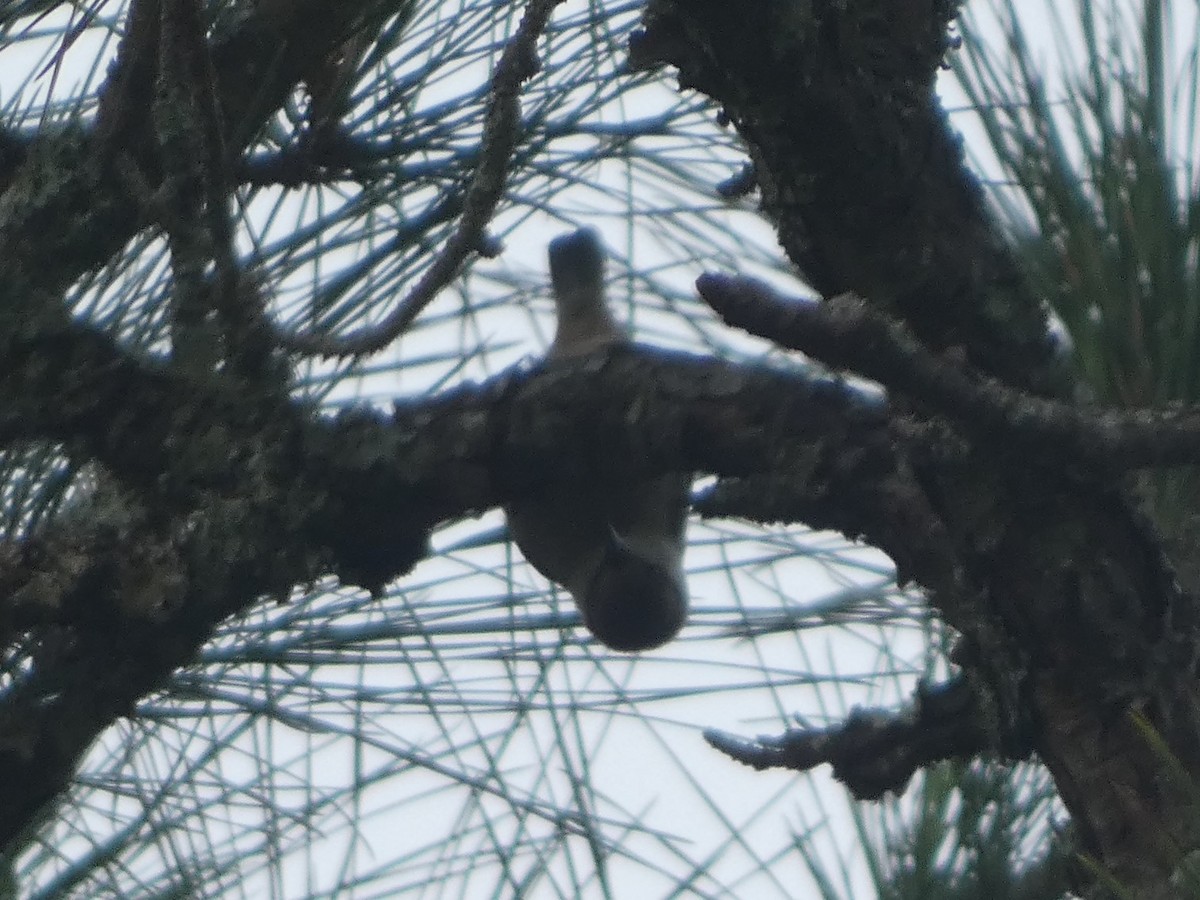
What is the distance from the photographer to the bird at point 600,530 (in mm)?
1317

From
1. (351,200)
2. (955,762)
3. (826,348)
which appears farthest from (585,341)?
(826,348)

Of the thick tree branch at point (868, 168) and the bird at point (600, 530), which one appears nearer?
the thick tree branch at point (868, 168)

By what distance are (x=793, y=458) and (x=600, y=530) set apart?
615mm

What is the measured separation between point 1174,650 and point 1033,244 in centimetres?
23

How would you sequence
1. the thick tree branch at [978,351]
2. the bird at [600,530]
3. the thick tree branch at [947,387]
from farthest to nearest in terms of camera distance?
the bird at [600,530], the thick tree branch at [978,351], the thick tree branch at [947,387]

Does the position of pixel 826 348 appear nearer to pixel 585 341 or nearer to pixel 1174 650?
pixel 1174 650

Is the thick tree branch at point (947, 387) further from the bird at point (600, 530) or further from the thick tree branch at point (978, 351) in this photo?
the bird at point (600, 530)

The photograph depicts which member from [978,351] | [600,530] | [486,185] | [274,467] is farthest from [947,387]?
[600,530]

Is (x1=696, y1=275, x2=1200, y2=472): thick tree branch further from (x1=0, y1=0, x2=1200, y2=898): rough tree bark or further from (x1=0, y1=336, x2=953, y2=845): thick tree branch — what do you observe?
(x1=0, y1=336, x2=953, y2=845): thick tree branch

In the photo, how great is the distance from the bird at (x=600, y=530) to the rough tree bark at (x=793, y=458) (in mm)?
449

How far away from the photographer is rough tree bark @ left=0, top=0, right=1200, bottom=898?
653 millimetres

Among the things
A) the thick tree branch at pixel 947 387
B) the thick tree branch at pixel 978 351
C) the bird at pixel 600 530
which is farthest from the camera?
the bird at pixel 600 530

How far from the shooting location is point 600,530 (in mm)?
1324

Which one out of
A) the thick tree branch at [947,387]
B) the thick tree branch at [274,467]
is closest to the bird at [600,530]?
the thick tree branch at [274,467]
